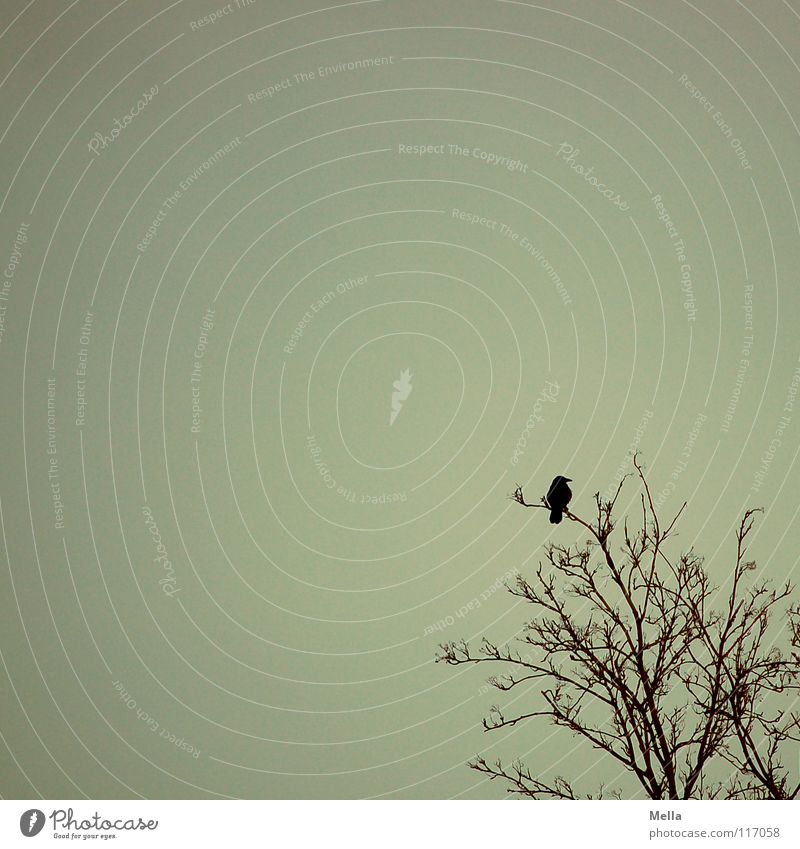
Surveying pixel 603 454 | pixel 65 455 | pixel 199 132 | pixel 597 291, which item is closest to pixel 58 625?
pixel 65 455

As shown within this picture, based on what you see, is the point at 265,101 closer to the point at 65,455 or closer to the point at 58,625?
the point at 65,455

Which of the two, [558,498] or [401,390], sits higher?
[401,390]
